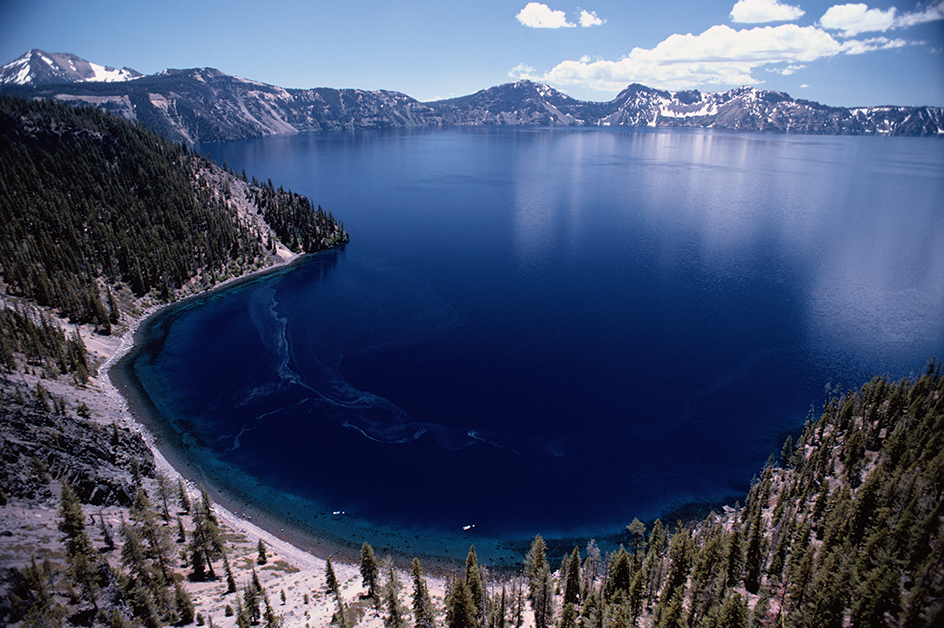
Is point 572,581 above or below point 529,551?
above

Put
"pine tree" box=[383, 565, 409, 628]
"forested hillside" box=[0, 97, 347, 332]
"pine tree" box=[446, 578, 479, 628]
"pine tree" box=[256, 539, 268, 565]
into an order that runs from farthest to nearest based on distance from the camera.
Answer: "forested hillside" box=[0, 97, 347, 332], "pine tree" box=[256, 539, 268, 565], "pine tree" box=[383, 565, 409, 628], "pine tree" box=[446, 578, 479, 628]

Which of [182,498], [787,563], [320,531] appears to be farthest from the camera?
[320,531]

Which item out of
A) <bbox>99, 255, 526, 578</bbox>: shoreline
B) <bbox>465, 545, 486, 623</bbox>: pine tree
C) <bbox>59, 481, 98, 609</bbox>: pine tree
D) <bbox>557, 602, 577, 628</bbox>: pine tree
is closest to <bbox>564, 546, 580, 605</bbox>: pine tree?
<bbox>557, 602, 577, 628</bbox>: pine tree

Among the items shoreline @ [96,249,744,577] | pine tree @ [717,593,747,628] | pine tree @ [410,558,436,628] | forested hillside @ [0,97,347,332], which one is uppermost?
forested hillside @ [0,97,347,332]

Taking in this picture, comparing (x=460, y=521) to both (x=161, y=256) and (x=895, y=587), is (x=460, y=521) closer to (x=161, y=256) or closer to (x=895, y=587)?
(x=895, y=587)

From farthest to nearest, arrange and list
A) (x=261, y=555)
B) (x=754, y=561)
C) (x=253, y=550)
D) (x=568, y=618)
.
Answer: (x=253, y=550)
(x=261, y=555)
(x=754, y=561)
(x=568, y=618)

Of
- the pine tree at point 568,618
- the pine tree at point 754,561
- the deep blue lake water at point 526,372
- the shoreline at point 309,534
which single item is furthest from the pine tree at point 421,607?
the pine tree at point 754,561

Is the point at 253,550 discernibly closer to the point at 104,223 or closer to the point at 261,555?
the point at 261,555

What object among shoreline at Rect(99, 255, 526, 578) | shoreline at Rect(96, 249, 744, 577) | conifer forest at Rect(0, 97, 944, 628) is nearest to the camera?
conifer forest at Rect(0, 97, 944, 628)

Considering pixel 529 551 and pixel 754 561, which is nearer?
pixel 754 561

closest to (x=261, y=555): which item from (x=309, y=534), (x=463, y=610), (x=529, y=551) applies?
(x=309, y=534)

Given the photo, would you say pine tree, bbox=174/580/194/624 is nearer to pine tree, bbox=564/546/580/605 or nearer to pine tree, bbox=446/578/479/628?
pine tree, bbox=446/578/479/628
